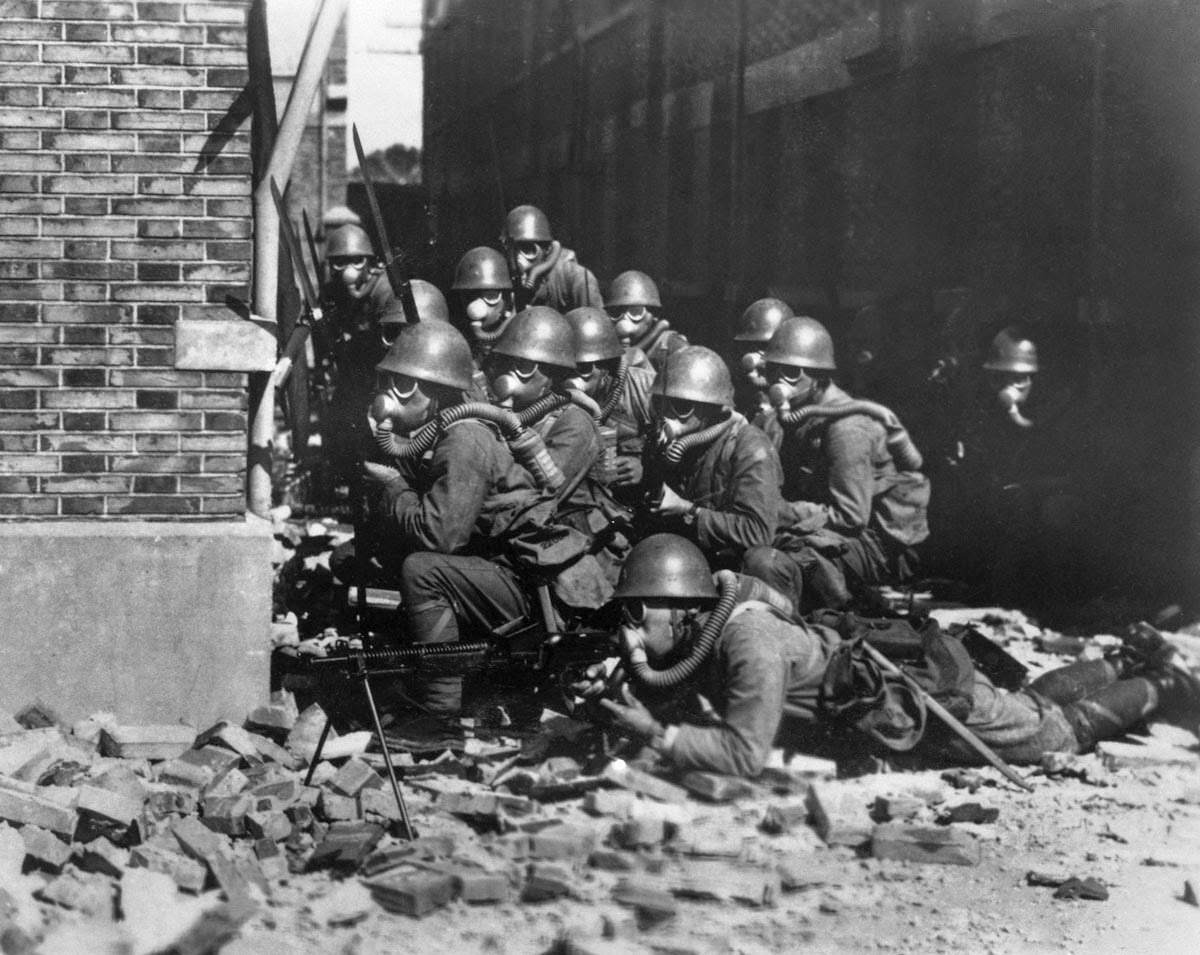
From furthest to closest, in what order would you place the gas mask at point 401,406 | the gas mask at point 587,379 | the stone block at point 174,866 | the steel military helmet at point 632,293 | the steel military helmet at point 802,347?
the steel military helmet at point 632,293
the steel military helmet at point 802,347
the gas mask at point 587,379
the gas mask at point 401,406
the stone block at point 174,866

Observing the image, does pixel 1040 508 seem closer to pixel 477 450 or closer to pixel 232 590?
pixel 477 450

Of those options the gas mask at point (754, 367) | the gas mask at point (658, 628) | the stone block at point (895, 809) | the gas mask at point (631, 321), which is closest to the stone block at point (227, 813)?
the gas mask at point (658, 628)

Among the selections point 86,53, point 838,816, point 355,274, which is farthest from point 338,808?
point 355,274

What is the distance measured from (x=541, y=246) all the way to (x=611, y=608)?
16.2ft

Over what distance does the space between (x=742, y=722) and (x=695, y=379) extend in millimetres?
2509

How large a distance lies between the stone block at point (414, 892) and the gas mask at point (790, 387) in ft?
14.3

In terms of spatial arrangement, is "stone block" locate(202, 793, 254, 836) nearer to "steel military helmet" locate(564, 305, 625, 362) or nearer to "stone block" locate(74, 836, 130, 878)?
"stone block" locate(74, 836, 130, 878)

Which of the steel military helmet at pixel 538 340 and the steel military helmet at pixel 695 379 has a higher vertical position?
the steel military helmet at pixel 538 340

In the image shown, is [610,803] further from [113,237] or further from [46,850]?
[113,237]

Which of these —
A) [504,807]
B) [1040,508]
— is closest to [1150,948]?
[504,807]

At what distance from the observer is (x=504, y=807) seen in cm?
556

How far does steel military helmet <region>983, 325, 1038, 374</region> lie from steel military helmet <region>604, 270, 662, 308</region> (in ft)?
7.94

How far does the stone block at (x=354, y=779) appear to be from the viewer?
5.59 meters

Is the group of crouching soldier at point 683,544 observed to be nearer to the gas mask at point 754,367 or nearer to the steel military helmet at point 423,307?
the steel military helmet at point 423,307
